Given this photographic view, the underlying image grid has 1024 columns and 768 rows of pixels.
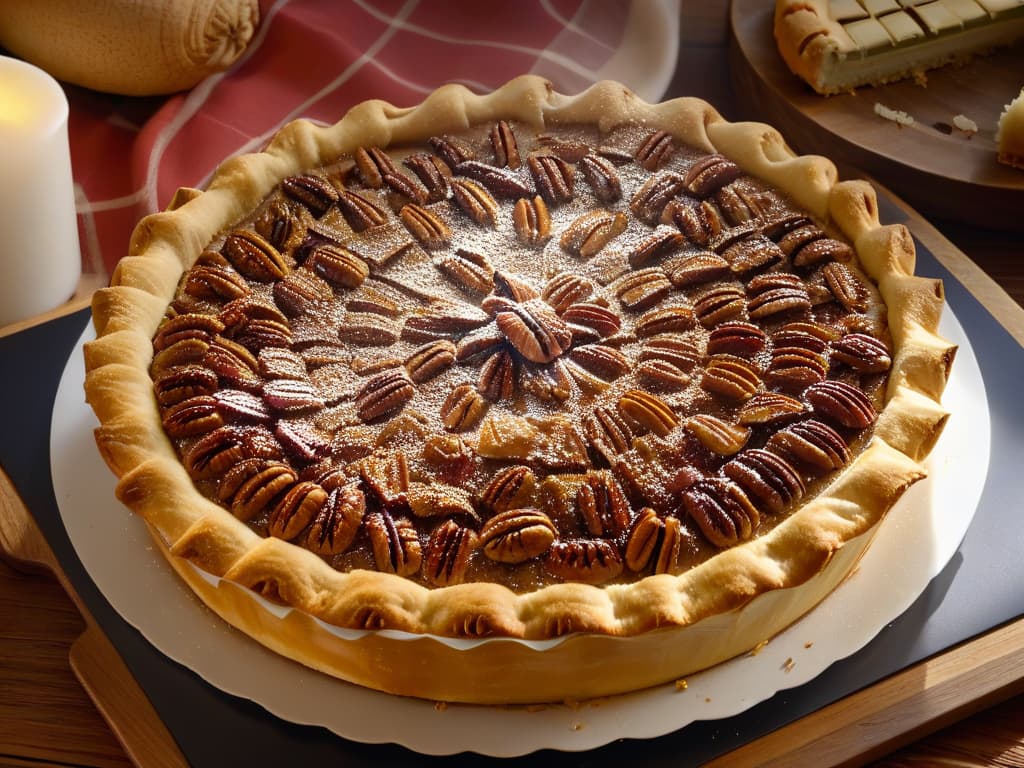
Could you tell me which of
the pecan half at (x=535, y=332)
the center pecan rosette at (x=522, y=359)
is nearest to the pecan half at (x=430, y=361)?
the center pecan rosette at (x=522, y=359)

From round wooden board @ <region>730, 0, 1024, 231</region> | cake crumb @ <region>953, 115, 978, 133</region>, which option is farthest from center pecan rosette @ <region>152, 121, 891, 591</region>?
cake crumb @ <region>953, 115, 978, 133</region>

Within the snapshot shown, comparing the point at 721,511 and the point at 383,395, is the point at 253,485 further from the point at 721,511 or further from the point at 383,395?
the point at 721,511

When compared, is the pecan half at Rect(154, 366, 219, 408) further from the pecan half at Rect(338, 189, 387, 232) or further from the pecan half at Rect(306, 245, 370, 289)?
the pecan half at Rect(338, 189, 387, 232)

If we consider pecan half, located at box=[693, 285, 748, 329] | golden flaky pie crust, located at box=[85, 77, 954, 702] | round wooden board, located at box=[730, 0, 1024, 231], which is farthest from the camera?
round wooden board, located at box=[730, 0, 1024, 231]

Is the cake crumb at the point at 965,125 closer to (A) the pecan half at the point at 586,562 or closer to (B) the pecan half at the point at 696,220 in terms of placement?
(B) the pecan half at the point at 696,220

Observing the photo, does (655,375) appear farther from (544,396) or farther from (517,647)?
(517,647)
